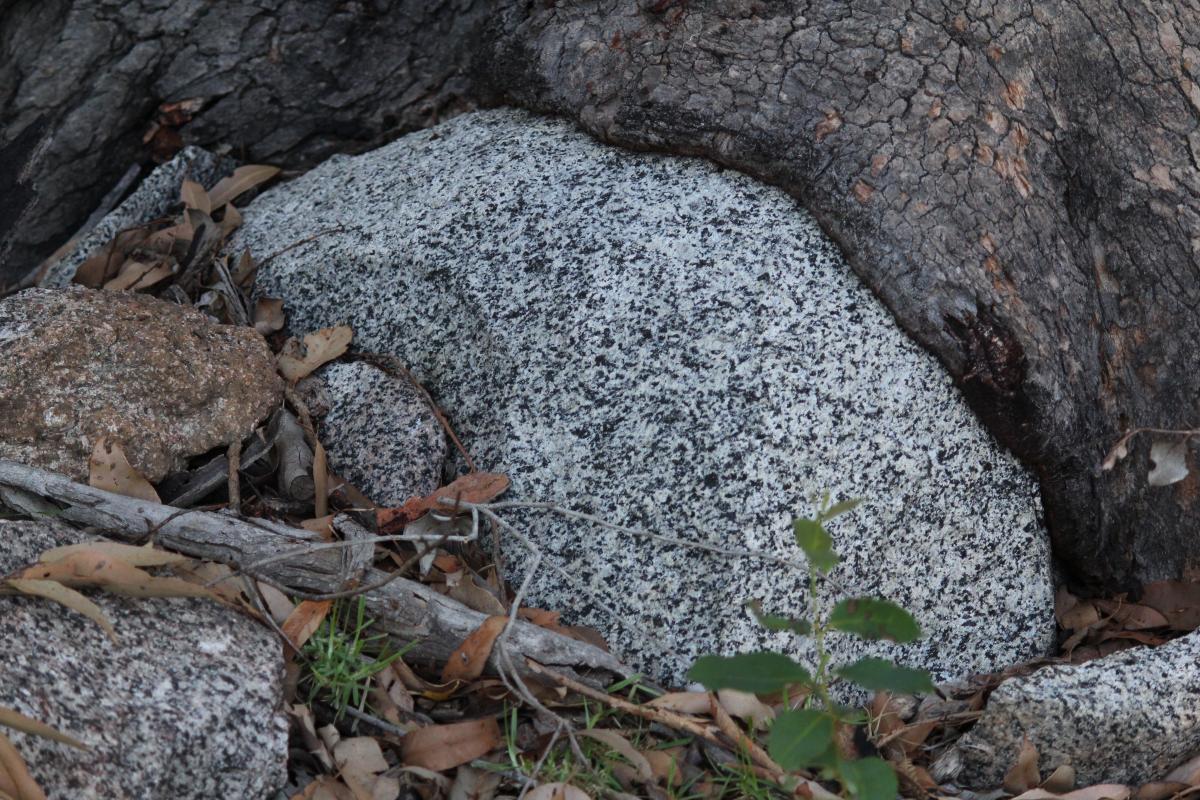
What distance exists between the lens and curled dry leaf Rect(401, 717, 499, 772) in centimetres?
193

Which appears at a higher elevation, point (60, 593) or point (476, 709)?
point (60, 593)

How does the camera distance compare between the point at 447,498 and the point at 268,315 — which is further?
the point at 268,315

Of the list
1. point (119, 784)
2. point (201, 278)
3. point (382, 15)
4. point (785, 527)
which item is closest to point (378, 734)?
point (119, 784)

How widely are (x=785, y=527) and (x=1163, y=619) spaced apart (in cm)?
93

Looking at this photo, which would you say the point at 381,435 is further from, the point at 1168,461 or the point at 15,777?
the point at 1168,461

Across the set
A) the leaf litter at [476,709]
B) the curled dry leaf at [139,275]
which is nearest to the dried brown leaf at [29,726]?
the leaf litter at [476,709]

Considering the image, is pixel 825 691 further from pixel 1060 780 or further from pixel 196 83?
pixel 196 83

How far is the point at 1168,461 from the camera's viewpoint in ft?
8.05

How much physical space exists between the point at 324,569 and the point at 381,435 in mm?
428

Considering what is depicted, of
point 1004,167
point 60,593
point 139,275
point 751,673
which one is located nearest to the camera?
point 751,673

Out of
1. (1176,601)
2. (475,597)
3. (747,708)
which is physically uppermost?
(475,597)

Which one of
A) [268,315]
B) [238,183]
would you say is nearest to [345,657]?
[268,315]

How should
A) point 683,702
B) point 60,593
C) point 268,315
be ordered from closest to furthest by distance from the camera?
point 60,593
point 683,702
point 268,315

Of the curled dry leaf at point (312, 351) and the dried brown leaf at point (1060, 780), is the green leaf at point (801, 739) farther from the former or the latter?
the curled dry leaf at point (312, 351)
